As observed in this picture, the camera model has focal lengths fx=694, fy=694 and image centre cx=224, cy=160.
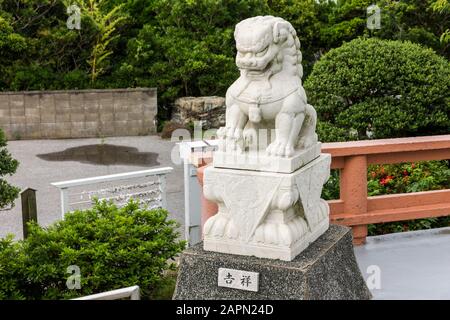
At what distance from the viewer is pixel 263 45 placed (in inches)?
163

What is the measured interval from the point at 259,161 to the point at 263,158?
0.03 m

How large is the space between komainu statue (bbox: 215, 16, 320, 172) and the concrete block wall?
33.4 feet

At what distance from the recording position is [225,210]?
4449mm

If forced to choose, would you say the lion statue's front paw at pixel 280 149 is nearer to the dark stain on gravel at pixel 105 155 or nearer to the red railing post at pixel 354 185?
the red railing post at pixel 354 185

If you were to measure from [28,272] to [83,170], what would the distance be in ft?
21.6

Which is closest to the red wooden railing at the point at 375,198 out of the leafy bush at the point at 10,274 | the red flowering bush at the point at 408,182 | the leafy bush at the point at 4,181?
the red flowering bush at the point at 408,182

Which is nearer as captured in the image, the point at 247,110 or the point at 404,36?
the point at 247,110

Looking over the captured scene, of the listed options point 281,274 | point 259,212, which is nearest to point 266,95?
point 259,212

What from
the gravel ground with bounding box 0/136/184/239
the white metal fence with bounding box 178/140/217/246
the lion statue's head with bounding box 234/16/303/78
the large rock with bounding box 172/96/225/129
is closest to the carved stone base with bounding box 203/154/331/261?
the lion statue's head with bounding box 234/16/303/78

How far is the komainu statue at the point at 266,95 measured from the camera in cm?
418

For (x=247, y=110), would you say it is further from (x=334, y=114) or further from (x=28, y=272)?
(x=334, y=114)

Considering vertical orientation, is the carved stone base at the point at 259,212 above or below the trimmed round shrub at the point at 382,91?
below

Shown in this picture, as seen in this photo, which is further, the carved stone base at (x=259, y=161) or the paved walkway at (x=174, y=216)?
the paved walkway at (x=174, y=216)

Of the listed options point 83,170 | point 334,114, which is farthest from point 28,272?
point 83,170
